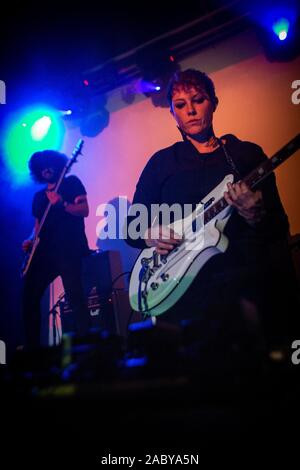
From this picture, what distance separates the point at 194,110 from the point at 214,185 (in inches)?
33.4

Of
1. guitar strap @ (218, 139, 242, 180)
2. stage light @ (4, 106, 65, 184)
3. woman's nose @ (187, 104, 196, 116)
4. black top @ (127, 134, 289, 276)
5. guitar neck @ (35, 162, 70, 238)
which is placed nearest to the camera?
black top @ (127, 134, 289, 276)

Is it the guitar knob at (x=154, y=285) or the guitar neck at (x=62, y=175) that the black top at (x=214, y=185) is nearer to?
the guitar knob at (x=154, y=285)

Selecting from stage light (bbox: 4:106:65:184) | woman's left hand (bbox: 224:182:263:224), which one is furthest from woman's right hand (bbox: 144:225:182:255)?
stage light (bbox: 4:106:65:184)

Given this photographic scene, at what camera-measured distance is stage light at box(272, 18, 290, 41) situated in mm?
3652

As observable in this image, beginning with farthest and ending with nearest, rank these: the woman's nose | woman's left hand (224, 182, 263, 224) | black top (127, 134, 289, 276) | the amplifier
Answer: the amplifier → the woman's nose → black top (127, 134, 289, 276) → woman's left hand (224, 182, 263, 224)

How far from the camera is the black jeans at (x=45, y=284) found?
3.39m

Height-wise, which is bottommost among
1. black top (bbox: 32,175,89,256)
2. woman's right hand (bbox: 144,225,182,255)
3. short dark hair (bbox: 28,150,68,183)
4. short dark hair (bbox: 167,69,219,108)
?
woman's right hand (bbox: 144,225,182,255)

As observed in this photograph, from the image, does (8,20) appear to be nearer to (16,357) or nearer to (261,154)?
(261,154)

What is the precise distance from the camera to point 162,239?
9.03 feet

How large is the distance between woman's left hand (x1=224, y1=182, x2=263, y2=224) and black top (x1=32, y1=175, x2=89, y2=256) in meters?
1.72
